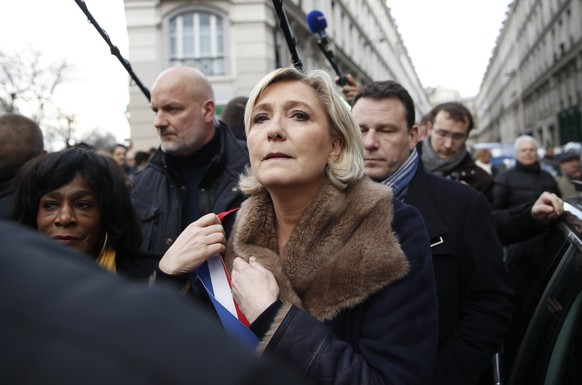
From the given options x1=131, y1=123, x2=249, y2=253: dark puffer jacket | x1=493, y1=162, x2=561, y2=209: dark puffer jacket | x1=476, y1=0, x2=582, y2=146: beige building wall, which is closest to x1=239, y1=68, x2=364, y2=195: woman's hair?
x1=131, y1=123, x2=249, y2=253: dark puffer jacket

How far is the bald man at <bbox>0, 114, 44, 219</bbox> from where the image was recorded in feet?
9.77

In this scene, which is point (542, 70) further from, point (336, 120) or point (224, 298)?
point (224, 298)

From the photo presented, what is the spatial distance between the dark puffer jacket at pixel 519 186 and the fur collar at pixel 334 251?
445 centimetres

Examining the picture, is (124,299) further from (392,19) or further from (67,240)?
(392,19)

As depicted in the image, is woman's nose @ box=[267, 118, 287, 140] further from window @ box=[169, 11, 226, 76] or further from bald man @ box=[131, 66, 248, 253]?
window @ box=[169, 11, 226, 76]

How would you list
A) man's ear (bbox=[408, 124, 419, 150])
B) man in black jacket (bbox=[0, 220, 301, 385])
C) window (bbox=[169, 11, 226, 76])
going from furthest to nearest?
window (bbox=[169, 11, 226, 76]), man's ear (bbox=[408, 124, 419, 150]), man in black jacket (bbox=[0, 220, 301, 385])

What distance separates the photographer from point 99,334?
1.91 feet

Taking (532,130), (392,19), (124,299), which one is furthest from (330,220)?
(392,19)

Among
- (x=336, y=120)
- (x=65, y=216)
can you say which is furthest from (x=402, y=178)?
(x=65, y=216)

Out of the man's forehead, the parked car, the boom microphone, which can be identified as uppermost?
the boom microphone

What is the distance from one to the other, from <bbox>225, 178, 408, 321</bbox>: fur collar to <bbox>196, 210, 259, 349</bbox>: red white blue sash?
53 mm

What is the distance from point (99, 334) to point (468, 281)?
6.66 feet

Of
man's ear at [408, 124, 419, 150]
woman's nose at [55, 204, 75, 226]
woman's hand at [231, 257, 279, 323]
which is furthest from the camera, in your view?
man's ear at [408, 124, 419, 150]

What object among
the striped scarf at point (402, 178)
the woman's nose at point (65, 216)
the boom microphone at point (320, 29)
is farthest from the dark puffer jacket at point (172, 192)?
the striped scarf at point (402, 178)
